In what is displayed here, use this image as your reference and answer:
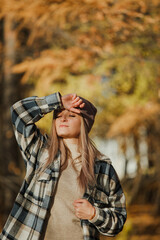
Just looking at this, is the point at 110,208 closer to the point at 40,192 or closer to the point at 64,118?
the point at 40,192

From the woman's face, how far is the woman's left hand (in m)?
0.45

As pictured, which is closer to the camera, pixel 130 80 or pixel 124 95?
pixel 130 80

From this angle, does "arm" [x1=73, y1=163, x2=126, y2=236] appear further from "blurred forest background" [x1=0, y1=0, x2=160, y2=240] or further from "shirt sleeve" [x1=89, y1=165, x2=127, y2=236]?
"blurred forest background" [x1=0, y1=0, x2=160, y2=240]

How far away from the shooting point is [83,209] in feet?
6.39

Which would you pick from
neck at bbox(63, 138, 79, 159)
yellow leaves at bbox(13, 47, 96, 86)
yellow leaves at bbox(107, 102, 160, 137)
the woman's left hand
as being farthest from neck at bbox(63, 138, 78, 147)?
yellow leaves at bbox(107, 102, 160, 137)

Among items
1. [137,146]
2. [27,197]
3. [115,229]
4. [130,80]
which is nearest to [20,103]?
[27,197]

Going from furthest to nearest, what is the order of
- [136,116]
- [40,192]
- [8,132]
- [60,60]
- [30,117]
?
1. [8,132]
2. [136,116]
3. [60,60]
4. [30,117]
5. [40,192]

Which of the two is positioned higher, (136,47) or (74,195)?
(136,47)

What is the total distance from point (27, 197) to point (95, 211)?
1.38 feet

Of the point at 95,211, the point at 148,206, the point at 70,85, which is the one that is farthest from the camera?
the point at 148,206

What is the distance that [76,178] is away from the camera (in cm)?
214

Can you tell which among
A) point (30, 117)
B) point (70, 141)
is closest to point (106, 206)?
point (70, 141)

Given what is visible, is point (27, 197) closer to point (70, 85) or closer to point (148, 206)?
point (70, 85)

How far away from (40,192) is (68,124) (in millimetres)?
455
